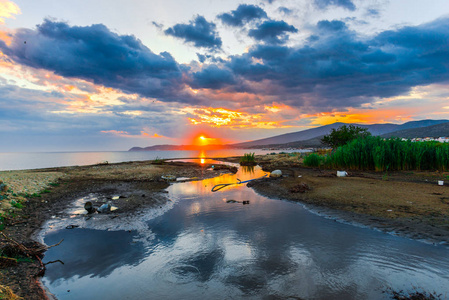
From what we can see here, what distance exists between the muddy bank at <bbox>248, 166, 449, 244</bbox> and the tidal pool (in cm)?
79

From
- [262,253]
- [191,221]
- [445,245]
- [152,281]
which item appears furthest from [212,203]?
[445,245]

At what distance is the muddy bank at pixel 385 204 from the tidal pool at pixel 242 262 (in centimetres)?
79

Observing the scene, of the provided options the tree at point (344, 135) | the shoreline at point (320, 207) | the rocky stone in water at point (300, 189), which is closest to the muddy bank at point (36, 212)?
the shoreline at point (320, 207)

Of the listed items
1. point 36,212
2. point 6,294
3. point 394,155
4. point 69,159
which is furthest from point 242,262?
point 69,159

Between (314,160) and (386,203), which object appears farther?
(314,160)

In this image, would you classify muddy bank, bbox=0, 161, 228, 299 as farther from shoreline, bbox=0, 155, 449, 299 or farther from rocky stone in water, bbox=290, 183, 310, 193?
rocky stone in water, bbox=290, 183, 310, 193

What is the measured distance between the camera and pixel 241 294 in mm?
4121

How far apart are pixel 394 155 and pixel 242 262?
19.1m

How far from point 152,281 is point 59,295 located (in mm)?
1835

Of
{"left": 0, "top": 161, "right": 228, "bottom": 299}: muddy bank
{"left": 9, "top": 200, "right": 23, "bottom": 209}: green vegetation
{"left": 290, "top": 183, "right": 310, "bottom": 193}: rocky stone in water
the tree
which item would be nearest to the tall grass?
{"left": 290, "top": 183, "right": 310, "bottom": 193}: rocky stone in water

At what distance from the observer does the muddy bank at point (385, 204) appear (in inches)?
263

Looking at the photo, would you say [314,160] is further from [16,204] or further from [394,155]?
[16,204]

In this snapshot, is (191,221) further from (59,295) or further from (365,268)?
(365,268)

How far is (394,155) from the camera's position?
17.8 m
